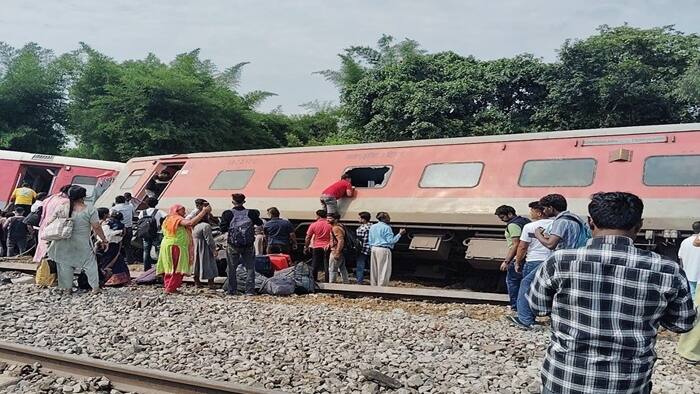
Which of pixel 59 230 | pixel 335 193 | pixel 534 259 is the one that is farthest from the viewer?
pixel 335 193

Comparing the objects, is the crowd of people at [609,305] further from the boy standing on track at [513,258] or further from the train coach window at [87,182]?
the train coach window at [87,182]

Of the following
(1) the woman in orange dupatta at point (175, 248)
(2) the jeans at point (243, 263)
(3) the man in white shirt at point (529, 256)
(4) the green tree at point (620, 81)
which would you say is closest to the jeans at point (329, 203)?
(2) the jeans at point (243, 263)

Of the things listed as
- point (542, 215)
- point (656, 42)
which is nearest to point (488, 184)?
point (542, 215)

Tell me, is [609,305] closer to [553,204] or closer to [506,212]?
[553,204]

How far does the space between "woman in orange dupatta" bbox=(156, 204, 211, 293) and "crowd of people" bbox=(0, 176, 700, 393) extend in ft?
0.05

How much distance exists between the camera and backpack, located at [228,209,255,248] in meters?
9.29

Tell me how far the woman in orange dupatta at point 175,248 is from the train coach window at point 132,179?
6286mm

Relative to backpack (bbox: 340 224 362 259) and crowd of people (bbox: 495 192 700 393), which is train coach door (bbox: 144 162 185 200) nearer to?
backpack (bbox: 340 224 362 259)

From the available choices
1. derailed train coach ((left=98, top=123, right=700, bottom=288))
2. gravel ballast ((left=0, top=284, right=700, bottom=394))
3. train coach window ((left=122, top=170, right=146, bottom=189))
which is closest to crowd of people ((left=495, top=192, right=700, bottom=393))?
gravel ballast ((left=0, top=284, right=700, bottom=394))

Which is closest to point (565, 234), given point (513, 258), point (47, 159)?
point (513, 258)

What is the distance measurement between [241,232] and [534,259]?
4291mm

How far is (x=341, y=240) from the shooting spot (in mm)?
10680

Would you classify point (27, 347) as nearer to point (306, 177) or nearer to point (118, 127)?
point (306, 177)

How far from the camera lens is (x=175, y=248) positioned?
30.5 feet
